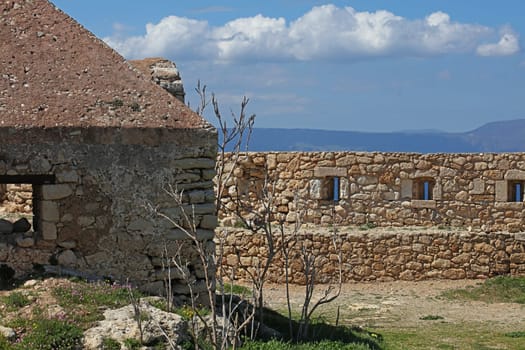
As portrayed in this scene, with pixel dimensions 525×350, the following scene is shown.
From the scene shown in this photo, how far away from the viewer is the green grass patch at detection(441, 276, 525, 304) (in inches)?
587

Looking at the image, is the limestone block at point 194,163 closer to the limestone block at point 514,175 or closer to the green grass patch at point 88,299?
the green grass patch at point 88,299

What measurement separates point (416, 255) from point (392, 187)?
5.48ft

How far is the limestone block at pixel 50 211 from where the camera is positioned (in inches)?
343

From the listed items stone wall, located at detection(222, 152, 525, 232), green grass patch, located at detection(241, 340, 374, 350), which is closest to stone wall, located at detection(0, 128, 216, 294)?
green grass patch, located at detection(241, 340, 374, 350)

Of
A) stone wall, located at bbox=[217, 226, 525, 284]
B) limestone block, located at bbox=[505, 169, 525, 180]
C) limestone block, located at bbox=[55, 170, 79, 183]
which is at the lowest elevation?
stone wall, located at bbox=[217, 226, 525, 284]

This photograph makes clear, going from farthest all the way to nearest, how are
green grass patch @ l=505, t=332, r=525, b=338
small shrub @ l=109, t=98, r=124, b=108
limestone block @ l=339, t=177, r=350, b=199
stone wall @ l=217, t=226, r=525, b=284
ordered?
limestone block @ l=339, t=177, r=350, b=199
stone wall @ l=217, t=226, r=525, b=284
green grass patch @ l=505, t=332, r=525, b=338
small shrub @ l=109, t=98, r=124, b=108

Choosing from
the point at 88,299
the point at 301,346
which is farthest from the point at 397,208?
the point at 88,299

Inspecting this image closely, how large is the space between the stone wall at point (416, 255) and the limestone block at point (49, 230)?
25.9ft

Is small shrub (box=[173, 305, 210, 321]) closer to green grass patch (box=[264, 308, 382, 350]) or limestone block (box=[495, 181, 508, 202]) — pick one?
green grass patch (box=[264, 308, 382, 350])

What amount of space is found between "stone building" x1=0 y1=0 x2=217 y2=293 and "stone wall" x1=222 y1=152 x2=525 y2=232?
803 centimetres

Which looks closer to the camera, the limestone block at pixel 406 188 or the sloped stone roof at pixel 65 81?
the sloped stone roof at pixel 65 81

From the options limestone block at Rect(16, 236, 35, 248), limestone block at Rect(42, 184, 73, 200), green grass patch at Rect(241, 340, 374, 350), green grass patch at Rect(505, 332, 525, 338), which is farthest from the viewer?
green grass patch at Rect(505, 332, 525, 338)

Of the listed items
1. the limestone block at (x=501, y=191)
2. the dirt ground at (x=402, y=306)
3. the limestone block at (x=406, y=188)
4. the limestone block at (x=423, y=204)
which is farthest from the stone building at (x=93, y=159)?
the limestone block at (x=501, y=191)

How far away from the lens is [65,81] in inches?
363
